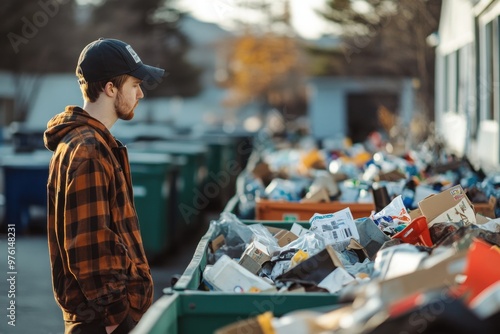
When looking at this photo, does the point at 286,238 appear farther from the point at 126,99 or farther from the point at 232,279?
the point at 126,99

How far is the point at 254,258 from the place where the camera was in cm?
458

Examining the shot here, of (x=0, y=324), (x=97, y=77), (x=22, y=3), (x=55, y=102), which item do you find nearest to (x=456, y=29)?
(x=0, y=324)

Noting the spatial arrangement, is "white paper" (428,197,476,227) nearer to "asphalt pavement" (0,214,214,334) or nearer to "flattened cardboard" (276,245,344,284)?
"flattened cardboard" (276,245,344,284)

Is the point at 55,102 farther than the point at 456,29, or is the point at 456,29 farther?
the point at 55,102

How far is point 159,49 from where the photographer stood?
6775cm

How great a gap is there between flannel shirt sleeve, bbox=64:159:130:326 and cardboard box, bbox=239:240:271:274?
82 centimetres

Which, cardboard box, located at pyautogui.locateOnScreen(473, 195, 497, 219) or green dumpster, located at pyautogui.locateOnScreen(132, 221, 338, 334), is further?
cardboard box, located at pyautogui.locateOnScreen(473, 195, 497, 219)

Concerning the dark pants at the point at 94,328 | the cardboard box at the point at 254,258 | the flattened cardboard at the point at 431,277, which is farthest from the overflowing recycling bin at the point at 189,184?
the flattened cardboard at the point at 431,277

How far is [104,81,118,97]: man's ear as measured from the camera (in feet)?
13.7

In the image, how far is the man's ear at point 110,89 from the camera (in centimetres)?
418

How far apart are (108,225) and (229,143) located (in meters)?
19.1

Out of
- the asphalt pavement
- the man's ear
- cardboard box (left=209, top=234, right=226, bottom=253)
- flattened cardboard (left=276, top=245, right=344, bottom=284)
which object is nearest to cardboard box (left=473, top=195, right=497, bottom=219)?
cardboard box (left=209, top=234, right=226, bottom=253)

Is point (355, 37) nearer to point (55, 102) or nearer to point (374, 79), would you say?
point (374, 79)

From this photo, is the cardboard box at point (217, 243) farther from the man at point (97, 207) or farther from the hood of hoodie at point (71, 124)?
the hood of hoodie at point (71, 124)
